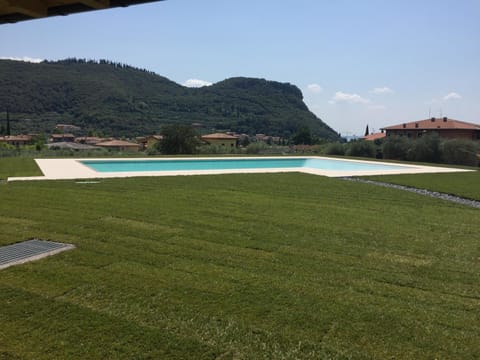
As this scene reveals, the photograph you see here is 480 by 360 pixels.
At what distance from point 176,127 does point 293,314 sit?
84.1 feet

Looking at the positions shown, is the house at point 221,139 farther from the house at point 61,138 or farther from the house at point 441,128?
the house at point 61,138

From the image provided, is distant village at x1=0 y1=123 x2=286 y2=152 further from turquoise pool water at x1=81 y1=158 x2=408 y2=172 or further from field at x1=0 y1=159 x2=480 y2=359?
field at x1=0 y1=159 x2=480 y2=359

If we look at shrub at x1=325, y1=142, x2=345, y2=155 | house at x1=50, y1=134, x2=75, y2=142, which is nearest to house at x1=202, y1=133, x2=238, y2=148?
shrub at x1=325, y1=142, x2=345, y2=155

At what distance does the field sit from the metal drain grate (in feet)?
0.48

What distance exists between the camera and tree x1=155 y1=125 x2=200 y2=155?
2692cm

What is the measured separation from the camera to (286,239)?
466 cm

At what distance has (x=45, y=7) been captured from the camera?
2422 mm

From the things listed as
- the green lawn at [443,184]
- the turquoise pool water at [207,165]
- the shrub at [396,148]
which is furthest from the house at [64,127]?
the green lawn at [443,184]

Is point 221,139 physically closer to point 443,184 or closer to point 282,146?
point 282,146

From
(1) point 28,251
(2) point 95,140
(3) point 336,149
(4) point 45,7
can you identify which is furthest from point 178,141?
(2) point 95,140

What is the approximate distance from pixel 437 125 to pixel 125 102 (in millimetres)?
47429

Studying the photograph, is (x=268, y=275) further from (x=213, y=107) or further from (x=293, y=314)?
(x=213, y=107)

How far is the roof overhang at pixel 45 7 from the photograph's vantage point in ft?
7.36

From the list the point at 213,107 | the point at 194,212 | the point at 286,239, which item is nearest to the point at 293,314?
the point at 286,239
